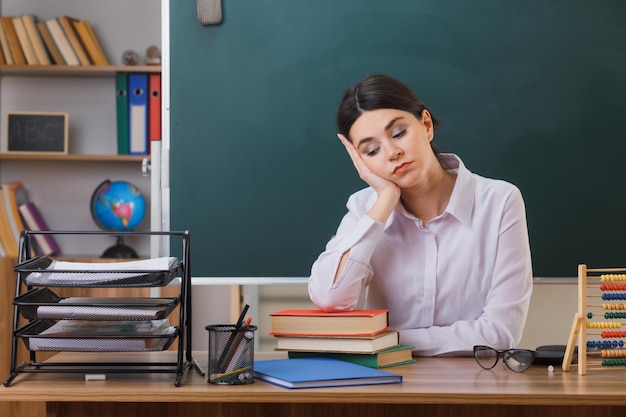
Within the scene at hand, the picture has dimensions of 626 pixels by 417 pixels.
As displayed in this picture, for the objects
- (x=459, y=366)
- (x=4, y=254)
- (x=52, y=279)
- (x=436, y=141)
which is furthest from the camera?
(x=4, y=254)

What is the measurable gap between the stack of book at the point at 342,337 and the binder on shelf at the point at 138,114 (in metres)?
2.48

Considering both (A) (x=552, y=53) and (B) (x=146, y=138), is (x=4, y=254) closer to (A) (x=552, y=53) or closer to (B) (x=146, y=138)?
(B) (x=146, y=138)

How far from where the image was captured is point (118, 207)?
401 centimetres

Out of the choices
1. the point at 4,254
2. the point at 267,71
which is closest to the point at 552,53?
the point at 267,71

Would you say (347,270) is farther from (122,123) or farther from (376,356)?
(122,123)

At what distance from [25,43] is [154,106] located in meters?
0.69

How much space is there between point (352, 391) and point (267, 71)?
163cm

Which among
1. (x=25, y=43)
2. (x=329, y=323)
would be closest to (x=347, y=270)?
(x=329, y=323)

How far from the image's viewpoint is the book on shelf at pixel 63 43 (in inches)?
155

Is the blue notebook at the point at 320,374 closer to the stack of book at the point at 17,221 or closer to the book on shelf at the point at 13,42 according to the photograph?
the stack of book at the point at 17,221

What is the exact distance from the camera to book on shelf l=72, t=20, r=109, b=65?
3.98 m

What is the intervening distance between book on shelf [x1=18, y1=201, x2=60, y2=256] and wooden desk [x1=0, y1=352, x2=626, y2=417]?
2.56m

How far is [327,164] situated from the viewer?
110 inches

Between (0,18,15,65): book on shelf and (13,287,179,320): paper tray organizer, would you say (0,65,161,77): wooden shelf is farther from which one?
(13,287,179,320): paper tray organizer
